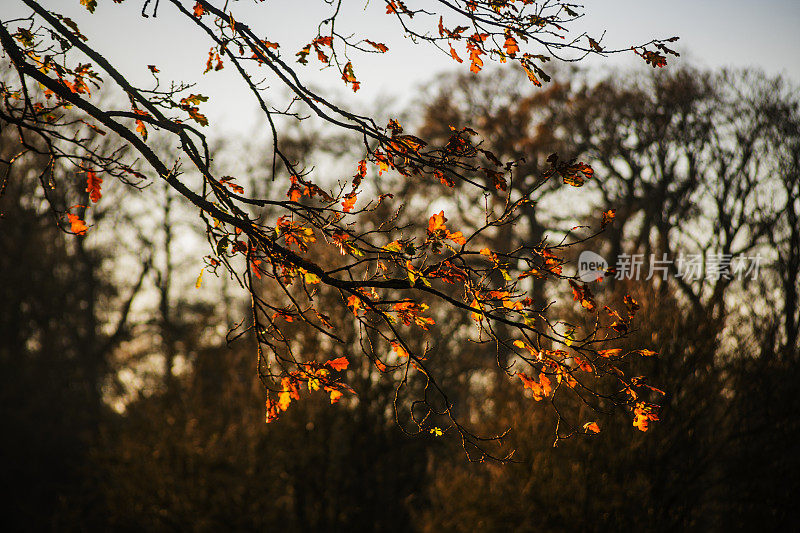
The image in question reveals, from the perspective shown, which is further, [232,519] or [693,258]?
[693,258]

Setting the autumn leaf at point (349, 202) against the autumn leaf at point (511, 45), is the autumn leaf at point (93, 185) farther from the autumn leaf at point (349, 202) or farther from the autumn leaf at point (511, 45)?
the autumn leaf at point (511, 45)

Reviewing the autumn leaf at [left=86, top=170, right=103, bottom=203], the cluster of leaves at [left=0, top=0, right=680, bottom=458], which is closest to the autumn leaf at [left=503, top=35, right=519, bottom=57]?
the cluster of leaves at [left=0, top=0, right=680, bottom=458]

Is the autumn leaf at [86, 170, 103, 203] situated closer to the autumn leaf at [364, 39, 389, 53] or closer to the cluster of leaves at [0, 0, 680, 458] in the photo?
the cluster of leaves at [0, 0, 680, 458]

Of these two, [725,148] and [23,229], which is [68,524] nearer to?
[23,229]

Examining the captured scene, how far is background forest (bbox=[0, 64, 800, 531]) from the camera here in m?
7.97

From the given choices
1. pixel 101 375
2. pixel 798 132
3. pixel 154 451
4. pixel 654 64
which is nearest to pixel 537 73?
pixel 654 64

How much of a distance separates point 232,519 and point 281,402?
7.41 m

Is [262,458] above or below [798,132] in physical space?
below

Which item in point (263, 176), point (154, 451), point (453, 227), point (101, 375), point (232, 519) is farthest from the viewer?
point (263, 176)

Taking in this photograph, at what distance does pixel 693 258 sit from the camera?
1284cm

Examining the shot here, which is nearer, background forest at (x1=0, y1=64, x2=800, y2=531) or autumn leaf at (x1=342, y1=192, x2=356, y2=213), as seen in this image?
autumn leaf at (x1=342, y1=192, x2=356, y2=213)

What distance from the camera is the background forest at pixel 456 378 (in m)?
7.97

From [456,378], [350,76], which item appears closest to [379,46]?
[350,76]

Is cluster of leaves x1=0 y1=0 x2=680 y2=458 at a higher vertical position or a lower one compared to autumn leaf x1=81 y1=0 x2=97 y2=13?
lower
